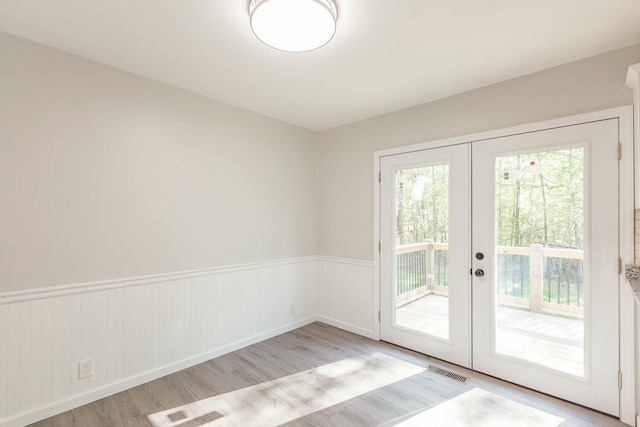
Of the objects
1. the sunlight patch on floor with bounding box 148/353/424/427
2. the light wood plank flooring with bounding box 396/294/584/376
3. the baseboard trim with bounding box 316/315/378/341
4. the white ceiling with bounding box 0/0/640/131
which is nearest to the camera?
the white ceiling with bounding box 0/0/640/131

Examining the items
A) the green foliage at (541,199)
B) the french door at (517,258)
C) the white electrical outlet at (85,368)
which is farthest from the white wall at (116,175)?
the green foliage at (541,199)

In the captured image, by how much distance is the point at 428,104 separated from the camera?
296 centimetres

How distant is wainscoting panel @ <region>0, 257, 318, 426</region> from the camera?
193 cm

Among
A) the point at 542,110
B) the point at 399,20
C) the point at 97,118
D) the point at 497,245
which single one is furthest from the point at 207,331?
the point at 542,110

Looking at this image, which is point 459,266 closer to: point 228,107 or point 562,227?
point 562,227

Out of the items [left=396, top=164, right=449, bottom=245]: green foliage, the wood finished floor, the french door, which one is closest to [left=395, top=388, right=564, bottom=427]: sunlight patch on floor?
the wood finished floor

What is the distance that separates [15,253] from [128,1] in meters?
1.73

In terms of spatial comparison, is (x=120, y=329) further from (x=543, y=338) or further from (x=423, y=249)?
(x=543, y=338)

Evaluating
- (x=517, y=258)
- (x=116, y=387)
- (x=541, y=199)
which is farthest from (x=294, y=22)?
(x=116, y=387)

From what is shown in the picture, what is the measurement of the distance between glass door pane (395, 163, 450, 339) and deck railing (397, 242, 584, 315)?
0.02m

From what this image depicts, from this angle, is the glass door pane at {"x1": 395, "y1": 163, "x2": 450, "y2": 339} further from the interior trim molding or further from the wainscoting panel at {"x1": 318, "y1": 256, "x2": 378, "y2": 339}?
the interior trim molding

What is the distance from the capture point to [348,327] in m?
3.63

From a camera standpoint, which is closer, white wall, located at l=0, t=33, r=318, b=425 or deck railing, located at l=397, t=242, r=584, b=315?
white wall, located at l=0, t=33, r=318, b=425

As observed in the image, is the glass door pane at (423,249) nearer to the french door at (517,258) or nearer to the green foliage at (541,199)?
the french door at (517,258)
